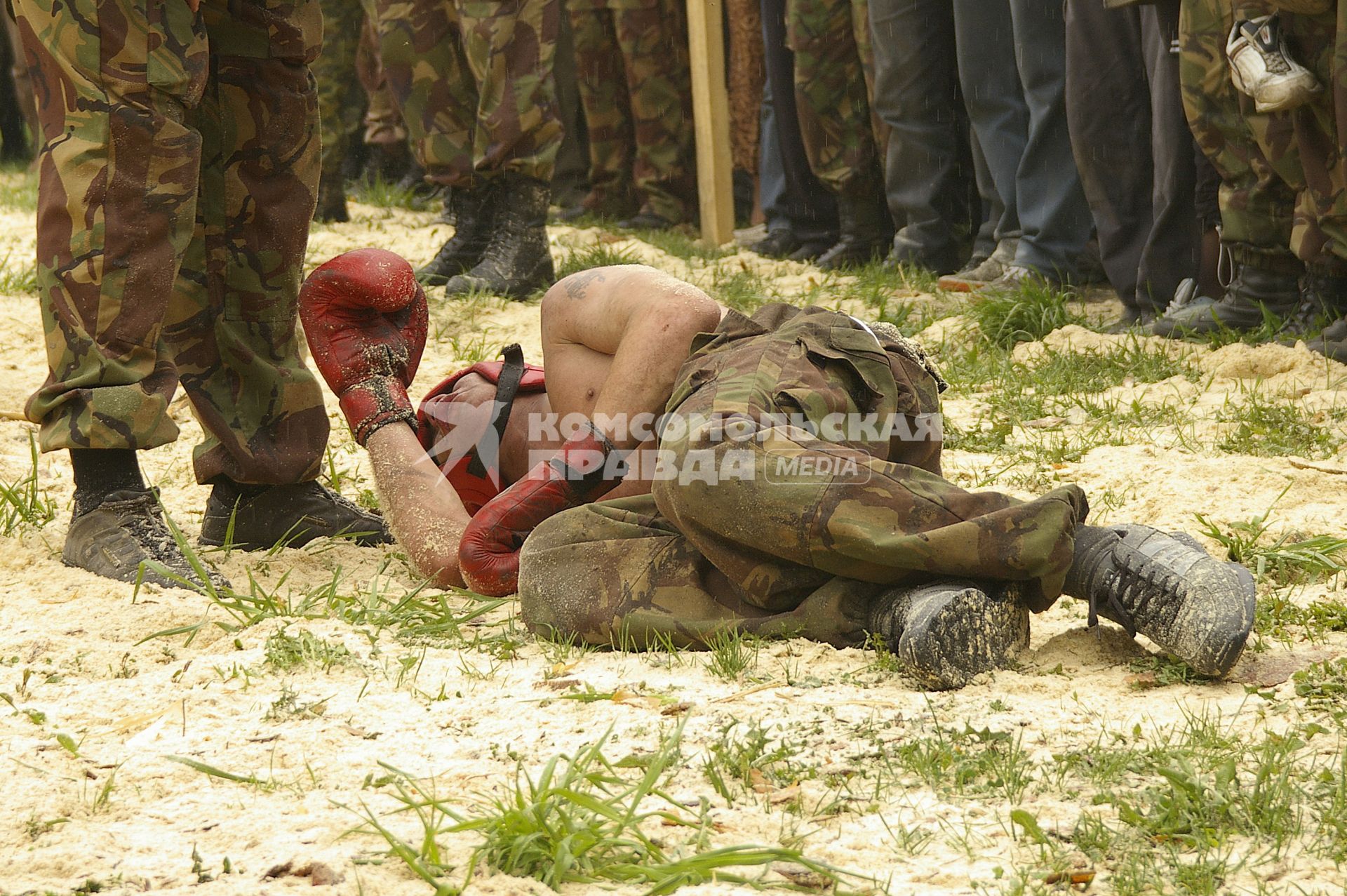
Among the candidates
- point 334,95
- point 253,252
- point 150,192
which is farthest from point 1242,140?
point 334,95

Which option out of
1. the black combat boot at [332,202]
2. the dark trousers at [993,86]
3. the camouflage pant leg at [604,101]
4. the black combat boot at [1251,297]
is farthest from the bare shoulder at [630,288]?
the camouflage pant leg at [604,101]

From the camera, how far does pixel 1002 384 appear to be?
12.8ft

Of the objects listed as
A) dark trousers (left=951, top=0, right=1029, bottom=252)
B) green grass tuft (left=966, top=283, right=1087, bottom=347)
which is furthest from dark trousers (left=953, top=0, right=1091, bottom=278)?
green grass tuft (left=966, top=283, right=1087, bottom=347)

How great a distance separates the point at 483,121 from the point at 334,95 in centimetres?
189

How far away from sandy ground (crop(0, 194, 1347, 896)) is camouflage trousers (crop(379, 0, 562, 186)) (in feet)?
8.80

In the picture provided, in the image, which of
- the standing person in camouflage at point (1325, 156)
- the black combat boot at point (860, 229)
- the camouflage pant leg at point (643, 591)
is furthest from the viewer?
the black combat boot at point (860, 229)

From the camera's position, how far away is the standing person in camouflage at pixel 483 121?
490cm

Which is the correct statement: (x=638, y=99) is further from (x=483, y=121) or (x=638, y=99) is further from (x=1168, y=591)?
(x=1168, y=591)

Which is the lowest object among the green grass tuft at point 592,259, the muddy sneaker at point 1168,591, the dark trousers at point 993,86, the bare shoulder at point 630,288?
the muddy sneaker at point 1168,591

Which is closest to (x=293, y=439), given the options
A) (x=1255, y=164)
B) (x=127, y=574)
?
(x=127, y=574)

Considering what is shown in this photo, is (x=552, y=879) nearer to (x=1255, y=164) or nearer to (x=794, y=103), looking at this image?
(x=1255, y=164)

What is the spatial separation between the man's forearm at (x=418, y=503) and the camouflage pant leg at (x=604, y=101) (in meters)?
4.40

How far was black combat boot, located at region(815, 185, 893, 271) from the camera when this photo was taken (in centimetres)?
569

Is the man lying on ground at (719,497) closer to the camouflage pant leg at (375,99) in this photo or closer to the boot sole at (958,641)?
the boot sole at (958,641)
